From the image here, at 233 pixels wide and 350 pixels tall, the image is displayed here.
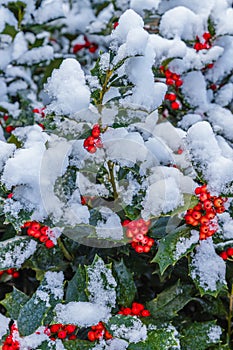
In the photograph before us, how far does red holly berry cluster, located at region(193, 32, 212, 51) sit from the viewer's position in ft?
6.12

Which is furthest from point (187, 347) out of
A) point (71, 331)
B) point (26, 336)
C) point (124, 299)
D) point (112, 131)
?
point (112, 131)

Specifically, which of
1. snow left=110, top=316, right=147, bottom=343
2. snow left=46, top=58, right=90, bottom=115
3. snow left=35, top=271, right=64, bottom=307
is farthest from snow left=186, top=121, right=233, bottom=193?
snow left=35, top=271, right=64, bottom=307

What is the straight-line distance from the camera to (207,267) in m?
1.41

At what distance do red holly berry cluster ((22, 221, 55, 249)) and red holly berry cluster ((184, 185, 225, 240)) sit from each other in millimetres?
390

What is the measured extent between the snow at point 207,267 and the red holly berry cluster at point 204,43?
0.75 m

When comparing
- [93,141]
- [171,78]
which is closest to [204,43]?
[171,78]

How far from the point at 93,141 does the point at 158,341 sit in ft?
1.69

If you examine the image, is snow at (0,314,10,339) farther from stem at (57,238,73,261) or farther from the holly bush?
stem at (57,238,73,261)

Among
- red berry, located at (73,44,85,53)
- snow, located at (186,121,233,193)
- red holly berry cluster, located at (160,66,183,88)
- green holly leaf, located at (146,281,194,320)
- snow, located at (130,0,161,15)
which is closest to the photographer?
snow, located at (186,121,233,193)

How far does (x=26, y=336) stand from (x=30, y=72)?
1405mm

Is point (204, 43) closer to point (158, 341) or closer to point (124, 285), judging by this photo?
point (124, 285)

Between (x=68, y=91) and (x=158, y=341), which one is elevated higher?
(x=68, y=91)

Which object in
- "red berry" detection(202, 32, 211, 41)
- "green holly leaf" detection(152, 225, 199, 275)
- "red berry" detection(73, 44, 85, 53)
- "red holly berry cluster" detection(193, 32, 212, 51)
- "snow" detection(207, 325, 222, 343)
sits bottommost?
"snow" detection(207, 325, 222, 343)

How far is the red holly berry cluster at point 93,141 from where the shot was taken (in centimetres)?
130
